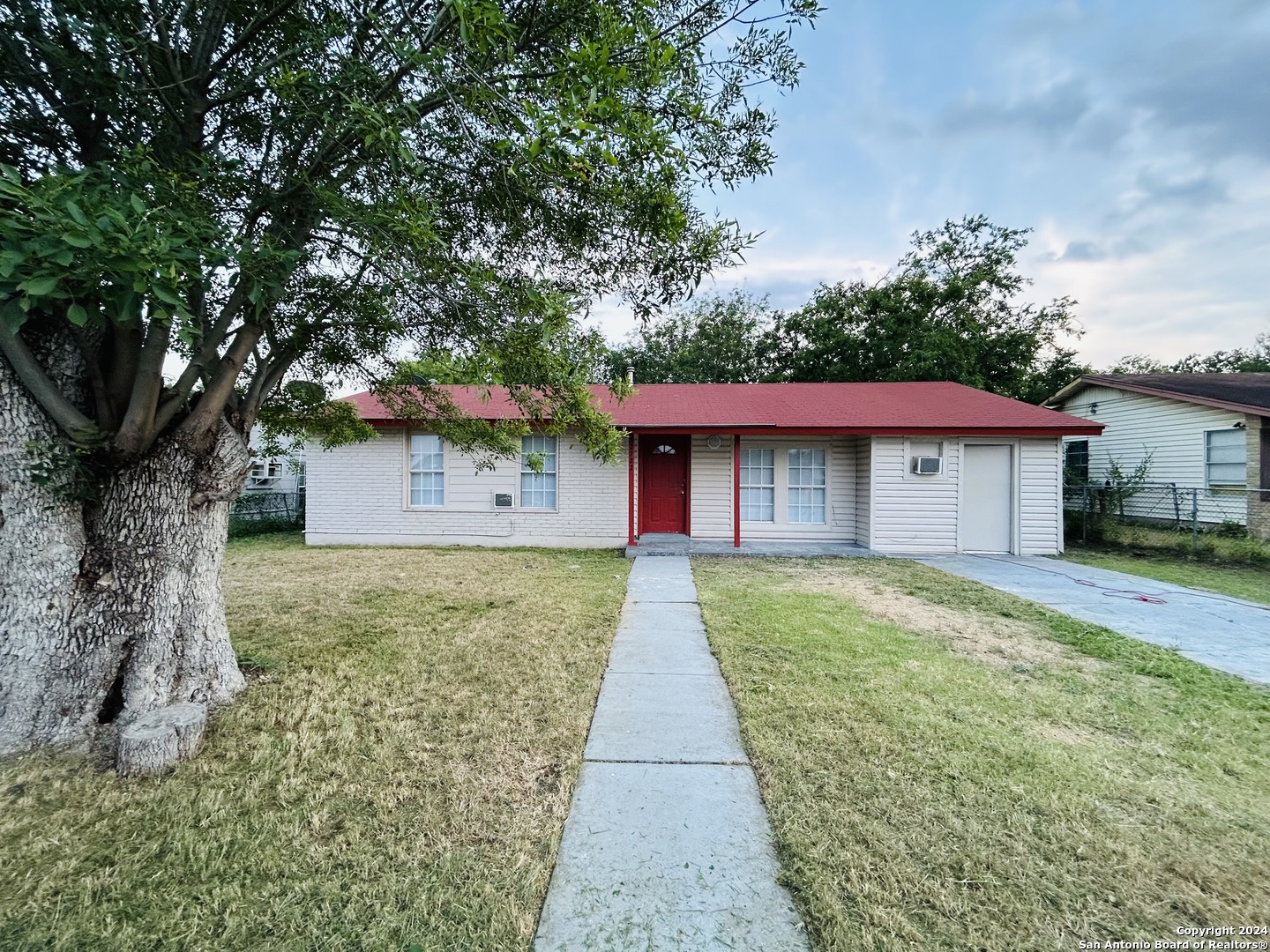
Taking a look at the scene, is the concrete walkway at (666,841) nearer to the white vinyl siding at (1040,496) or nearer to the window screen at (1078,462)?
the white vinyl siding at (1040,496)

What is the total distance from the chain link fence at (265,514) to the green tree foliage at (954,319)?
19.2 meters

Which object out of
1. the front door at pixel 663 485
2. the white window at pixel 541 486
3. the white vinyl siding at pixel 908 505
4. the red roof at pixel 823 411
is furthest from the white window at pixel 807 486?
the white window at pixel 541 486

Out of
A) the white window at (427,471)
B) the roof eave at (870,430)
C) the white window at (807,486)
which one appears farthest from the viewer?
the white window at (807,486)

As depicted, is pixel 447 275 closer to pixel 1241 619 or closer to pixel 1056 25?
pixel 1241 619

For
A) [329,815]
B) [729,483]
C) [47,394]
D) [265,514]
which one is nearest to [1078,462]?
[729,483]

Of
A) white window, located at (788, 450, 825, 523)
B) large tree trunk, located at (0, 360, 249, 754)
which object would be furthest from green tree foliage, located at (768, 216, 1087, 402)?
large tree trunk, located at (0, 360, 249, 754)

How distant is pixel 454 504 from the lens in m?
10.9

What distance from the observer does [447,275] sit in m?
3.06

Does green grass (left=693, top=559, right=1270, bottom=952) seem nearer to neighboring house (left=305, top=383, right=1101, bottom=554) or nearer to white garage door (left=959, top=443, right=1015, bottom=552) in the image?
neighboring house (left=305, top=383, right=1101, bottom=554)

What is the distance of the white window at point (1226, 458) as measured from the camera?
432 inches

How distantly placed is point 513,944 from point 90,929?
1408 mm

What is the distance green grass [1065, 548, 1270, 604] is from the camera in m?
7.22

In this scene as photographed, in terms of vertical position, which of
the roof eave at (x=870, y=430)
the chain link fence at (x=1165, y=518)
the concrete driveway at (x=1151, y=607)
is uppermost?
the roof eave at (x=870, y=430)

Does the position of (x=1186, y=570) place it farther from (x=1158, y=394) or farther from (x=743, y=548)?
(x=743, y=548)
